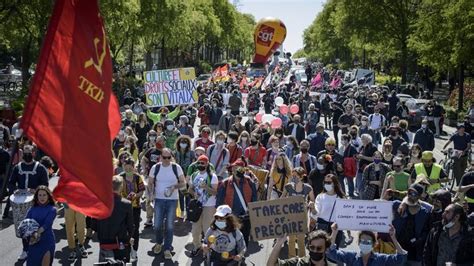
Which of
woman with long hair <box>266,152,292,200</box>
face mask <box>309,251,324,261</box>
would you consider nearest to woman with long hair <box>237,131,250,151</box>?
woman with long hair <box>266,152,292,200</box>

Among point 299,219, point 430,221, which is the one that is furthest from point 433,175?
point 299,219

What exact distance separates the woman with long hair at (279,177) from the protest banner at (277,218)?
10.1 ft

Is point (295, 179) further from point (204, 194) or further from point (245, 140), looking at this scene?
point (245, 140)

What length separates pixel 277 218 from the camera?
25.0 feet

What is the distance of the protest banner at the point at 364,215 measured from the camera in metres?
7.45

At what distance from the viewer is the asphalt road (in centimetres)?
991

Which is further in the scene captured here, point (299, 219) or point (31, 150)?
point (31, 150)

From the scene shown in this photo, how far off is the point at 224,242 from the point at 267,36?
5977 cm

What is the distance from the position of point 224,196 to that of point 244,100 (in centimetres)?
2575

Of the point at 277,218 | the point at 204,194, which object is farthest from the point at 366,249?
the point at 204,194

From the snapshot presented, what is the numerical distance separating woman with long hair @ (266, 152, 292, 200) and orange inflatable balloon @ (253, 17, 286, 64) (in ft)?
178

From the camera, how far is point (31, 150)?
35.1 ft

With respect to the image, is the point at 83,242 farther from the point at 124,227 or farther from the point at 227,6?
the point at 227,6

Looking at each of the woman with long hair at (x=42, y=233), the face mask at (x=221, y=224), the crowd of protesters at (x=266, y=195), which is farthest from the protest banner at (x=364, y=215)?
the woman with long hair at (x=42, y=233)
